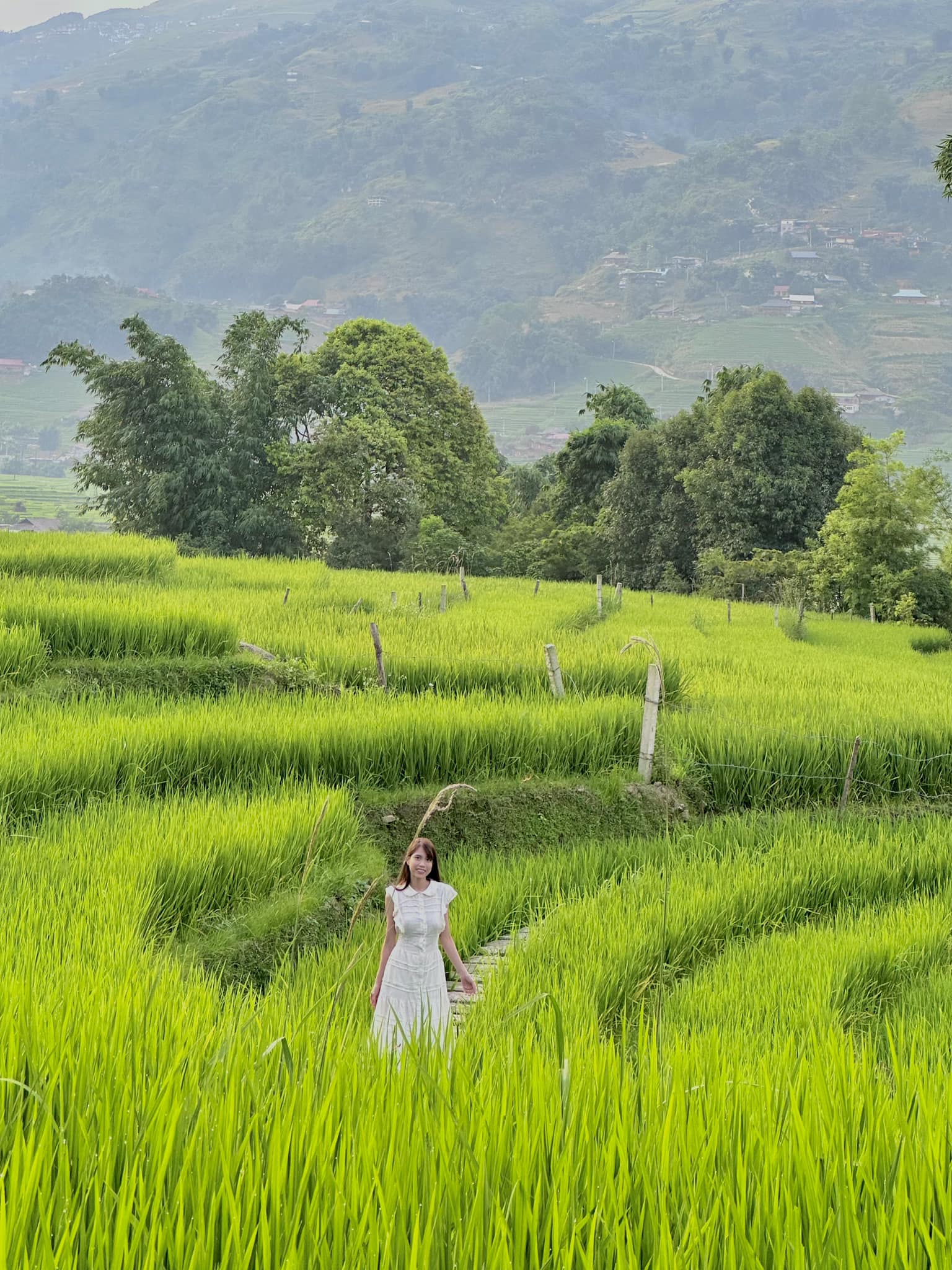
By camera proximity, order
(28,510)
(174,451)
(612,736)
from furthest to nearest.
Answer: (28,510)
(174,451)
(612,736)

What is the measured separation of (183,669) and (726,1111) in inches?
360

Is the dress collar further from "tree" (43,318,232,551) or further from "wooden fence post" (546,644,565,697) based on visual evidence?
"tree" (43,318,232,551)

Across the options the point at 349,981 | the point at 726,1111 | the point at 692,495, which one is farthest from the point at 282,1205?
the point at 692,495

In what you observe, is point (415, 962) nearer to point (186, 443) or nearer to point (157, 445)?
point (186, 443)

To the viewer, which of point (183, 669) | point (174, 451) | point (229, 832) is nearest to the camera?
point (229, 832)

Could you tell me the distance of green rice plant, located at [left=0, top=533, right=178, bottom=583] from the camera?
15898 millimetres

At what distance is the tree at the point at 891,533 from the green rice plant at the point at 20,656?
2084 centimetres

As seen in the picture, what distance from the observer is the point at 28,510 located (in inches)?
3647

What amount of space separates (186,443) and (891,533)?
20.1 meters

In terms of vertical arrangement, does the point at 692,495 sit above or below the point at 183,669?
above

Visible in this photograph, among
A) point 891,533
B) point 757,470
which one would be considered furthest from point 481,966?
point 757,470

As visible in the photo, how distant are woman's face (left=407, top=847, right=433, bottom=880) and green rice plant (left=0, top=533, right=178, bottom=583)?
12.2 meters

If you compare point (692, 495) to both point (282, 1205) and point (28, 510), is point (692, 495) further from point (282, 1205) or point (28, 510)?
point (28, 510)

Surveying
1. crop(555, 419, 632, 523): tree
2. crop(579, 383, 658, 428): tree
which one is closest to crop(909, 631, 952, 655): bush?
crop(555, 419, 632, 523): tree
